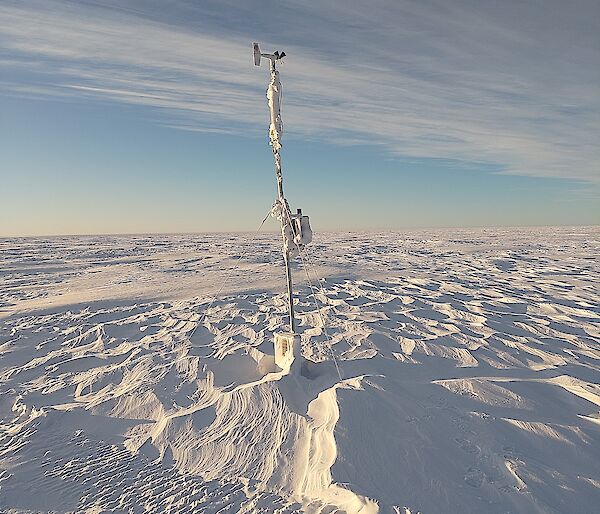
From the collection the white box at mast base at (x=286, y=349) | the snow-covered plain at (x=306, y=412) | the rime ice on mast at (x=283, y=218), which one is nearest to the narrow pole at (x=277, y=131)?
the rime ice on mast at (x=283, y=218)

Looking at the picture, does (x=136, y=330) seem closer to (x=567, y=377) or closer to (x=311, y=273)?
(x=567, y=377)

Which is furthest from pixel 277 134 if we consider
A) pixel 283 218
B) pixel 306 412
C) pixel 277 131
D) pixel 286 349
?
pixel 306 412

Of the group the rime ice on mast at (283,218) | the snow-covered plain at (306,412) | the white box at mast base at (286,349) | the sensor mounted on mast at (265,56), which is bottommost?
the snow-covered plain at (306,412)

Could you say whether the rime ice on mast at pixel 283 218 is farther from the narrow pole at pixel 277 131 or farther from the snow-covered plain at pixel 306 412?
the snow-covered plain at pixel 306 412

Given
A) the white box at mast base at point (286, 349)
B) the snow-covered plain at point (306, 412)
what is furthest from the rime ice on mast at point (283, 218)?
the snow-covered plain at point (306, 412)

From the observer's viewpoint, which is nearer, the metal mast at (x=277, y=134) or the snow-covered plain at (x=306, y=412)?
the snow-covered plain at (x=306, y=412)

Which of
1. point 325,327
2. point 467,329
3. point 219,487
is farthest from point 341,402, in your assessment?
point 467,329

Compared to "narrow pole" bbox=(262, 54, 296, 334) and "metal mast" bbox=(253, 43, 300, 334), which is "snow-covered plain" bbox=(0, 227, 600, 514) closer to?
"metal mast" bbox=(253, 43, 300, 334)

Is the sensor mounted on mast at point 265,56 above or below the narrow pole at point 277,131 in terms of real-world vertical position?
above
